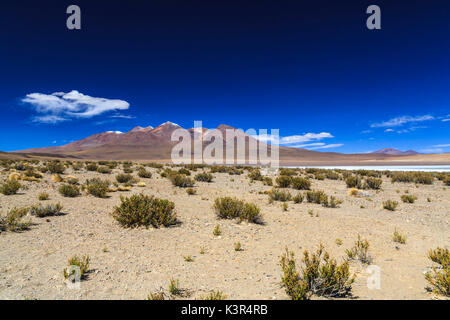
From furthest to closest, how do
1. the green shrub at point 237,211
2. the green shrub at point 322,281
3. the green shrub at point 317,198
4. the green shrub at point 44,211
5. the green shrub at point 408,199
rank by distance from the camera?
the green shrub at point 408,199 → the green shrub at point 317,198 → the green shrub at point 237,211 → the green shrub at point 44,211 → the green shrub at point 322,281

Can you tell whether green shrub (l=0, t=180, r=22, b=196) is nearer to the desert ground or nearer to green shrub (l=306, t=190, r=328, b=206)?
the desert ground

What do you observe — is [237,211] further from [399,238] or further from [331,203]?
[331,203]

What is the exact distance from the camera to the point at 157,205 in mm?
7242

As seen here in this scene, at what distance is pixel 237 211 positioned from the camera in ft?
25.6

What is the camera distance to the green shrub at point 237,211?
7430 mm

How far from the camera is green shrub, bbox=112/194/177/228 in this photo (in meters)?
6.50

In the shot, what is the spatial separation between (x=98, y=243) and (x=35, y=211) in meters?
3.23

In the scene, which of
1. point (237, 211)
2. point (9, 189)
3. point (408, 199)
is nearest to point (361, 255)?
point (237, 211)

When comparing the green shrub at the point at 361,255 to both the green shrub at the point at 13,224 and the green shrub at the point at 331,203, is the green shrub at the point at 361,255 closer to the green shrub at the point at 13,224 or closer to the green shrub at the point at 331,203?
the green shrub at the point at 331,203

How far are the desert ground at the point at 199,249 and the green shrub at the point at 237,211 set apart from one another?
27 cm

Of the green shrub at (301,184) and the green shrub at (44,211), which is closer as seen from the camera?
the green shrub at (44,211)

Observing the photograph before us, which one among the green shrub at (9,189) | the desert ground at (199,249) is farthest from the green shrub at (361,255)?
the green shrub at (9,189)

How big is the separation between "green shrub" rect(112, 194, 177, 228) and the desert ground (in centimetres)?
24
